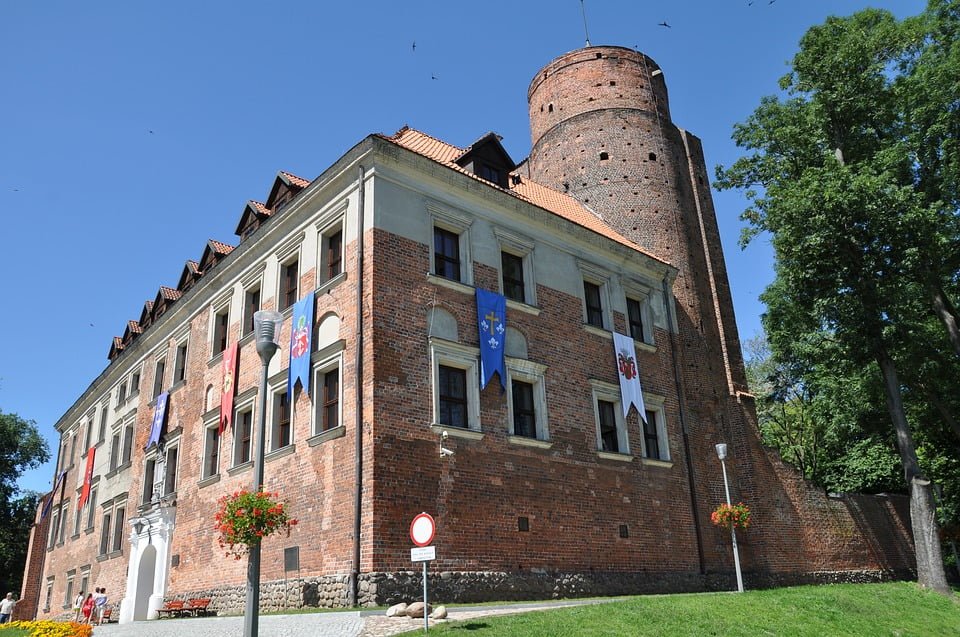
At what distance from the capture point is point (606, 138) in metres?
28.9

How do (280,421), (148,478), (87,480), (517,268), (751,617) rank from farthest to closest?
(87,480), (148,478), (517,268), (280,421), (751,617)

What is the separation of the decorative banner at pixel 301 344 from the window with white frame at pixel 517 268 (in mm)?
5275

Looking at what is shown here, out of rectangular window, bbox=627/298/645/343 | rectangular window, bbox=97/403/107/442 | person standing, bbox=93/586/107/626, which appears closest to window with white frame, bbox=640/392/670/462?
rectangular window, bbox=627/298/645/343

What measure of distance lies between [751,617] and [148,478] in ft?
67.7

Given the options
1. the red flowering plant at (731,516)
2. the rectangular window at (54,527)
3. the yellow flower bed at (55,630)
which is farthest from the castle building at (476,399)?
the rectangular window at (54,527)

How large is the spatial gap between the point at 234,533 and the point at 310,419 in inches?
267

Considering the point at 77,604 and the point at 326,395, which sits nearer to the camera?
the point at 326,395

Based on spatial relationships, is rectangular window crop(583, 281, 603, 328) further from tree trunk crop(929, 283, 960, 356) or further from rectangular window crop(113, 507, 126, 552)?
rectangular window crop(113, 507, 126, 552)

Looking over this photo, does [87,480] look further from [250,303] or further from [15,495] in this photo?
[15,495]

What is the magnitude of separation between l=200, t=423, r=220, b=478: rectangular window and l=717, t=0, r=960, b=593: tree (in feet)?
57.3

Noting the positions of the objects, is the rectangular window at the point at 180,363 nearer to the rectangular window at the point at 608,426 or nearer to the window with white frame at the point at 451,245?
the window with white frame at the point at 451,245

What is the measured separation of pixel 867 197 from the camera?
19547mm

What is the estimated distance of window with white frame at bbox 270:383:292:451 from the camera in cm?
1850

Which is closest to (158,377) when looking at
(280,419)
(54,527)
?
(280,419)
